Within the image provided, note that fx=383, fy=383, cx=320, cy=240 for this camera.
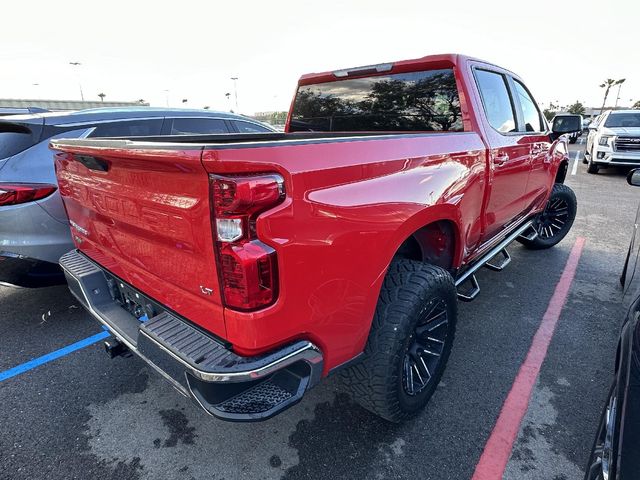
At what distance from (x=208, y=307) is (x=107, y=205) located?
89 cm

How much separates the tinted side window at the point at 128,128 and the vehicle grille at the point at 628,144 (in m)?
12.4

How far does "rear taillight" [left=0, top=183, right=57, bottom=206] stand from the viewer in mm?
2910

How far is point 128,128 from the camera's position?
3.97 meters

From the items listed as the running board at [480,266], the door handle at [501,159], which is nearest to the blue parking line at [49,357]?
the running board at [480,266]

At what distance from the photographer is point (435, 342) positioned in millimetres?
2379

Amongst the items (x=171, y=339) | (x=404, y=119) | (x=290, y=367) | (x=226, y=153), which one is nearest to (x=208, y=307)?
(x=171, y=339)

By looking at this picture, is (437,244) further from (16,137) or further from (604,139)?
(604,139)

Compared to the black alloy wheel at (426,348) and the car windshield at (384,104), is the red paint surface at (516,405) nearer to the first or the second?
the black alloy wheel at (426,348)

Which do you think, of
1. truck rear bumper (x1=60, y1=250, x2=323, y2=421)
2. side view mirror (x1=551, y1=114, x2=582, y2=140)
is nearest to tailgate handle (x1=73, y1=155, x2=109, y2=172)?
truck rear bumper (x1=60, y1=250, x2=323, y2=421)

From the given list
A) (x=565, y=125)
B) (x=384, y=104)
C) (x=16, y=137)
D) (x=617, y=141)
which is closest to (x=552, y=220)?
(x=565, y=125)

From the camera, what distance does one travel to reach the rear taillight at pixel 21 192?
2.91 metres

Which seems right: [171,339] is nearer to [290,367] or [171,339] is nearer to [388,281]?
[290,367]

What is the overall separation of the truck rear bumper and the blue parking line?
168 centimetres

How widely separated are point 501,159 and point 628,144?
1101cm
